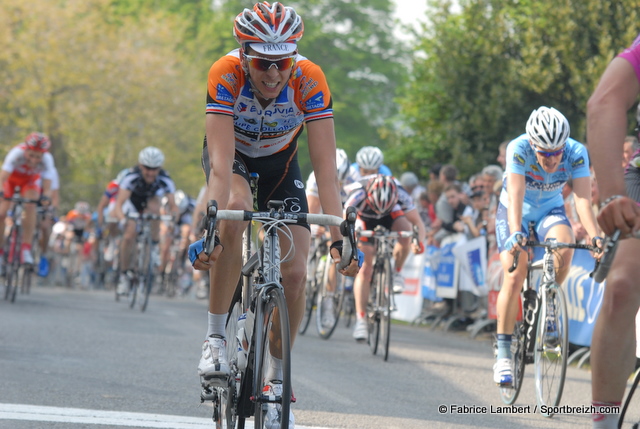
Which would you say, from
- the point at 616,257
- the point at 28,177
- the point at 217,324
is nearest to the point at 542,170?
the point at 217,324

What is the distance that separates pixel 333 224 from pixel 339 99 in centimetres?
4703

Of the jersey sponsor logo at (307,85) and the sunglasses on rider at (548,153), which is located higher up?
the sunglasses on rider at (548,153)

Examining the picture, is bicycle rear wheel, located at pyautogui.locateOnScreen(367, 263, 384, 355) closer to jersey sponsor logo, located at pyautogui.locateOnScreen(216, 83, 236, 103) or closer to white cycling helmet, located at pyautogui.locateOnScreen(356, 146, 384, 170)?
white cycling helmet, located at pyautogui.locateOnScreen(356, 146, 384, 170)

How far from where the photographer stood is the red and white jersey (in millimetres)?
14648

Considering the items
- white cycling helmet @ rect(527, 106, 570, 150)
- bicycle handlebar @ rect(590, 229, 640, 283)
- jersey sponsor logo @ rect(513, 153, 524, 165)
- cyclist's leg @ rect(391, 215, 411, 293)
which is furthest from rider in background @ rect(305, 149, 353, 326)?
bicycle handlebar @ rect(590, 229, 640, 283)

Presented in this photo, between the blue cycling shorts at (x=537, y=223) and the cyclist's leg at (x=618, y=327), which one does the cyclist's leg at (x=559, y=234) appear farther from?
the cyclist's leg at (x=618, y=327)

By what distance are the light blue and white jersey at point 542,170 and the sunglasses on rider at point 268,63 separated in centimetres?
305

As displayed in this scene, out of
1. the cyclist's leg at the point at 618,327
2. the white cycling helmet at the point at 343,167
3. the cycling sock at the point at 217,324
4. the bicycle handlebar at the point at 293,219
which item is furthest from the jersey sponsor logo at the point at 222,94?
the white cycling helmet at the point at 343,167

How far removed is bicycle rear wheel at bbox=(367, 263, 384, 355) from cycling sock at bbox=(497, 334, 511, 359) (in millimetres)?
3486

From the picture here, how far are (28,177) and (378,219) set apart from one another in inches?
224

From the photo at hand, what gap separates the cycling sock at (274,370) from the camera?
4895mm

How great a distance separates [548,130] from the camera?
306 inches

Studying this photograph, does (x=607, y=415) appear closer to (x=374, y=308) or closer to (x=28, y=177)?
(x=374, y=308)

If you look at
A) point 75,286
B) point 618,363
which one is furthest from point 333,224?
point 75,286
